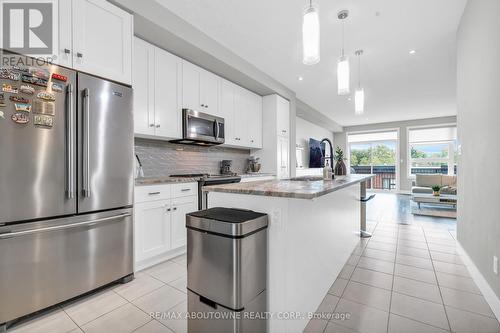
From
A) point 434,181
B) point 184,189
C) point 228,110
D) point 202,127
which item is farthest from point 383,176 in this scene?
point 184,189

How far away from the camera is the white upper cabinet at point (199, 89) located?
126 inches

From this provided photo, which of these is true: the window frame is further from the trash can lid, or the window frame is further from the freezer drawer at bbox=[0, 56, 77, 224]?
the freezer drawer at bbox=[0, 56, 77, 224]

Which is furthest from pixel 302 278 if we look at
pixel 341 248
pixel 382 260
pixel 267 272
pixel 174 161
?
pixel 174 161

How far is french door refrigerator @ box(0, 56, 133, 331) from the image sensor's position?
4.97 feet

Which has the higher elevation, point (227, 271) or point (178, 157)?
point (178, 157)

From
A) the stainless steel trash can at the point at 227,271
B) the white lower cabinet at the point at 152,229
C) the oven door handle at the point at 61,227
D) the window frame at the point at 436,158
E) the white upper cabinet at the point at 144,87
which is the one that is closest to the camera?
the stainless steel trash can at the point at 227,271

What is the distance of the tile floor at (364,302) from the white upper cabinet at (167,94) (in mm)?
1613

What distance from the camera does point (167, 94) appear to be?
9.70 ft

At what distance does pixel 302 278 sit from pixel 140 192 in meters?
1.74

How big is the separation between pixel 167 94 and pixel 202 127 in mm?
642

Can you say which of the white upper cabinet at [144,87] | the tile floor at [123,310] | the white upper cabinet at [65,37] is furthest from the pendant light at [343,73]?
the tile floor at [123,310]

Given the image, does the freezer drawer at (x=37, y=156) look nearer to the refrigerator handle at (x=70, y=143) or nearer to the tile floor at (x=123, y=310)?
the refrigerator handle at (x=70, y=143)

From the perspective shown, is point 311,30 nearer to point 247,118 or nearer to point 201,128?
point 201,128

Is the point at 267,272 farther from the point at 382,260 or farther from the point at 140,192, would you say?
the point at 382,260
